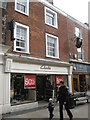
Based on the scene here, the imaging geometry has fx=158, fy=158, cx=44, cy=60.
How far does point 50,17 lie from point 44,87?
6.08 metres

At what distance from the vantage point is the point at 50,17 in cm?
1388

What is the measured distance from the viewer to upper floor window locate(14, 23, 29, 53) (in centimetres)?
1062

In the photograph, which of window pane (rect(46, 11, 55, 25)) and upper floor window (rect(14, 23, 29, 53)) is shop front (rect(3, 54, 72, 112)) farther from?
window pane (rect(46, 11, 55, 25))

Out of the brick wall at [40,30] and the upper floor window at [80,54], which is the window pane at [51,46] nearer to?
the brick wall at [40,30]

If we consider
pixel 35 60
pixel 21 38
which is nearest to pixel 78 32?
pixel 35 60

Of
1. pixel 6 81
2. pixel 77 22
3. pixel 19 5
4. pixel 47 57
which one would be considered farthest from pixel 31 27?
pixel 77 22

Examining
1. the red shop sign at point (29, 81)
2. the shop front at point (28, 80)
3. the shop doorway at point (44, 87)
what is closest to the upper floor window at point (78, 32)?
the shop front at point (28, 80)

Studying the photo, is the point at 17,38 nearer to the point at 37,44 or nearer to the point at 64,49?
the point at 37,44

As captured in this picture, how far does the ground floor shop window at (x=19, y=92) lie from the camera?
9983 millimetres

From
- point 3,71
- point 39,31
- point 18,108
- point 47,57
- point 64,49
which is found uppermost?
point 39,31

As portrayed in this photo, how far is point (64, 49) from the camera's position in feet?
47.7

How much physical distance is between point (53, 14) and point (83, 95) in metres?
7.39

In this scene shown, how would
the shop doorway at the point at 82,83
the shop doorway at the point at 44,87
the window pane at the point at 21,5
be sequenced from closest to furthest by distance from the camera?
the window pane at the point at 21,5, the shop doorway at the point at 44,87, the shop doorway at the point at 82,83

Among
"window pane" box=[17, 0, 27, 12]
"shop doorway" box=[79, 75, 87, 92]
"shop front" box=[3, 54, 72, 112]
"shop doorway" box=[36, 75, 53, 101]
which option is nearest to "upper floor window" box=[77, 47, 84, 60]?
"shop doorway" box=[79, 75, 87, 92]
